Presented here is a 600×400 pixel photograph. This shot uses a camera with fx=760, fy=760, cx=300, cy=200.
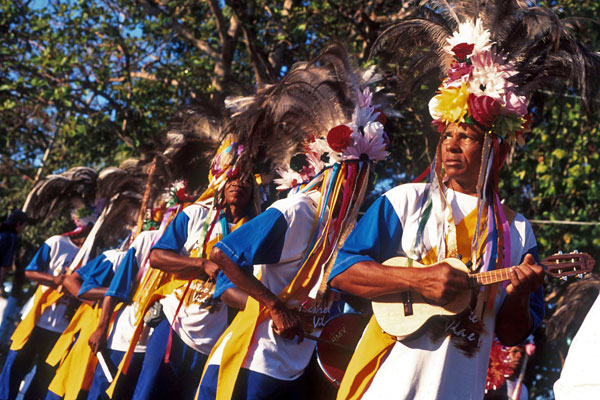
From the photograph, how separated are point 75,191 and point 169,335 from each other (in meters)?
4.91

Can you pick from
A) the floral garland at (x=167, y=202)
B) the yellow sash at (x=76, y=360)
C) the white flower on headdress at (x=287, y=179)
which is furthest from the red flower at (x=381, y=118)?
the yellow sash at (x=76, y=360)

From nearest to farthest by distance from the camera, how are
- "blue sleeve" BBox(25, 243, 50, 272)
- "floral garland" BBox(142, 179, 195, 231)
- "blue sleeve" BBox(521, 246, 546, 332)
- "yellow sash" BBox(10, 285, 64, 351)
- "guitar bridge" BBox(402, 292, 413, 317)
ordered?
"guitar bridge" BBox(402, 292, 413, 317) → "blue sleeve" BBox(521, 246, 546, 332) → "floral garland" BBox(142, 179, 195, 231) → "yellow sash" BBox(10, 285, 64, 351) → "blue sleeve" BBox(25, 243, 50, 272)

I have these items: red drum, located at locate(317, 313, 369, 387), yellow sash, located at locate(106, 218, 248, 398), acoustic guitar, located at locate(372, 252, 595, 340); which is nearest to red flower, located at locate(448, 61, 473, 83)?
acoustic guitar, located at locate(372, 252, 595, 340)

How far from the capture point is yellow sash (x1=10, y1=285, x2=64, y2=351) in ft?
26.5

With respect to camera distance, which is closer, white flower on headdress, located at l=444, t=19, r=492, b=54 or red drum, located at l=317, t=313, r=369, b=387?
white flower on headdress, located at l=444, t=19, r=492, b=54

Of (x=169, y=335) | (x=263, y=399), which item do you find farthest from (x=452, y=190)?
(x=169, y=335)

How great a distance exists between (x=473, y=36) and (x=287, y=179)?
2.14 m

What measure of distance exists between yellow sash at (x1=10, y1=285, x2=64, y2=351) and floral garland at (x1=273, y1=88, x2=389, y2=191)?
4.72 m

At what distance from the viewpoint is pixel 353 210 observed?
4.34m

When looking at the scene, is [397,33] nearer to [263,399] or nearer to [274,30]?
[263,399]

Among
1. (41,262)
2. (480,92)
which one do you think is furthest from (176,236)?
(41,262)

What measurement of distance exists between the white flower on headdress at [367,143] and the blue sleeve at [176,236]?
4.94 feet

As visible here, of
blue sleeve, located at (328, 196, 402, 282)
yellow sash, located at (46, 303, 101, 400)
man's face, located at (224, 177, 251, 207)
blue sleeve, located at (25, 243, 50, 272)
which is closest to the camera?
blue sleeve, located at (328, 196, 402, 282)

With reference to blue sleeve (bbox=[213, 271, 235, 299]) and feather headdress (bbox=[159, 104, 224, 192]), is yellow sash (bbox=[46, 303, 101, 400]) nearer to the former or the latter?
feather headdress (bbox=[159, 104, 224, 192])
